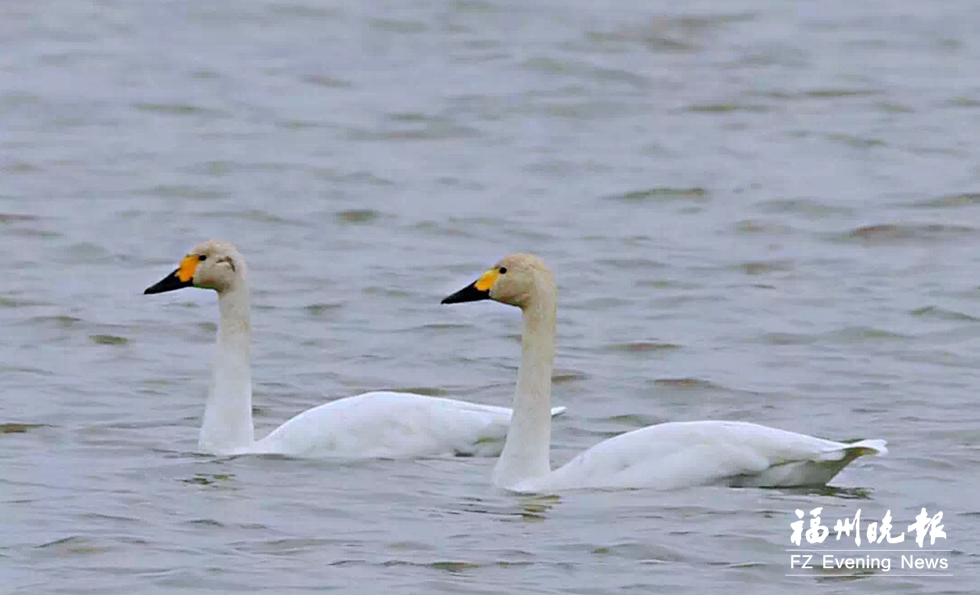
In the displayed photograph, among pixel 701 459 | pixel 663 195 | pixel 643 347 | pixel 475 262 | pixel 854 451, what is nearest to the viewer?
pixel 854 451

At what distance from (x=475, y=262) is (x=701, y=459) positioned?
20.8 ft

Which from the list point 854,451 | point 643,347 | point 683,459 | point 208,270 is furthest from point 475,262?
point 854,451

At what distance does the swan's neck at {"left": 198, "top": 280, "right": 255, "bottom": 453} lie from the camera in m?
9.81

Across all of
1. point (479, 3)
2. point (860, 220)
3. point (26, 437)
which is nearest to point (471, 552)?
point (26, 437)

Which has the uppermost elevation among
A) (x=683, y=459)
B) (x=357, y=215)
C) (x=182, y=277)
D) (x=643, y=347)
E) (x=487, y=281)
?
(x=487, y=281)

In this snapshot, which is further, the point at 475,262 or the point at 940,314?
the point at 475,262

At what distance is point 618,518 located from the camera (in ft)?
27.8

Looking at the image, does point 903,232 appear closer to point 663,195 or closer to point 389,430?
point 663,195

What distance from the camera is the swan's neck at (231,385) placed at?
32.2 ft

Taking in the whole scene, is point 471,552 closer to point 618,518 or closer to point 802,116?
point 618,518

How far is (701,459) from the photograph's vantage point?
8.82m

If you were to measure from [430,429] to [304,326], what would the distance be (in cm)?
341

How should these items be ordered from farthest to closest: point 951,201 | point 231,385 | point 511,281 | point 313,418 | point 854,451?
point 951,201, point 231,385, point 313,418, point 511,281, point 854,451

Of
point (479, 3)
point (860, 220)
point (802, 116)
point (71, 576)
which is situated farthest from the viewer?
point (479, 3)
